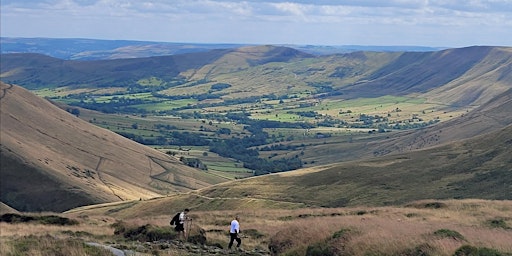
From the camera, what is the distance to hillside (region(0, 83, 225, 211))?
132 meters

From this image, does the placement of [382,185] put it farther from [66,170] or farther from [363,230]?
[66,170]

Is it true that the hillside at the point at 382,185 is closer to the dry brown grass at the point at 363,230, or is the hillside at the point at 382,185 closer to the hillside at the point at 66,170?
the dry brown grass at the point at 363,230

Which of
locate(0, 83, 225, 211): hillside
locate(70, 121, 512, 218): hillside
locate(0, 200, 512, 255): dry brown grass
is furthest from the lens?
locate(0, 83, 225, 211): hillside

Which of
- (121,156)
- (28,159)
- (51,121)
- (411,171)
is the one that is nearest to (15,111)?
(51,121)

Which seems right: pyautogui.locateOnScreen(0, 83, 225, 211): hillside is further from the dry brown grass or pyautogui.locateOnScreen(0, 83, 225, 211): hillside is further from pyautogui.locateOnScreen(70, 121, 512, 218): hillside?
the dry brown grass

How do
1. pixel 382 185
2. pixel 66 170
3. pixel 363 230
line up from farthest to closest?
1. pixel 66 170
2. pixel 382 185
3. pixel 363 230

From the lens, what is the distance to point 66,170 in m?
154

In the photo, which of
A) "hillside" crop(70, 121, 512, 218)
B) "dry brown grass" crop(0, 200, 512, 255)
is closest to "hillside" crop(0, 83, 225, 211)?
"hillside" crop(70, 121, 512, 218)

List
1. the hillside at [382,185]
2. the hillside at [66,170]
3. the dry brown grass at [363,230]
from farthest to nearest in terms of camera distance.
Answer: the hillside at [66,170], the hillside at [382,185], the dry brown grass at [363,230]

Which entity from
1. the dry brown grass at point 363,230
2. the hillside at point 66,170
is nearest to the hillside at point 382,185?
the dry brown grass at point 363,230

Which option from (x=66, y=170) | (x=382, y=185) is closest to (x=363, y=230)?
(x=382, y=185)

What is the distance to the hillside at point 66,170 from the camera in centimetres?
13250

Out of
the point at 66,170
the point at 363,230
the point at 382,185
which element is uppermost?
the point at 363,230

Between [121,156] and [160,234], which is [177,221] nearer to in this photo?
[160,234]
